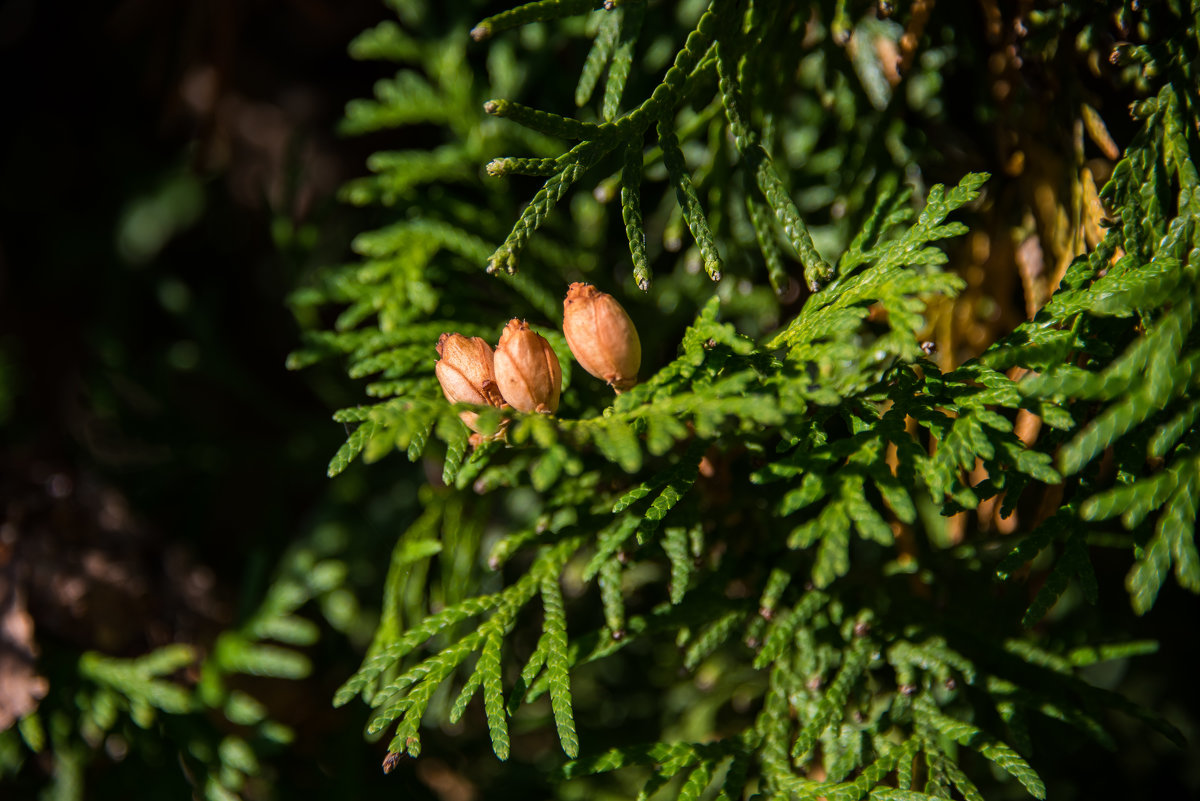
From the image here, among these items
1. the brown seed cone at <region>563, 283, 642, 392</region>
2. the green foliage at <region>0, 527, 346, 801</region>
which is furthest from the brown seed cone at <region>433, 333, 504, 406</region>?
the green foliage at <region>0, 527, 346, 801</region>

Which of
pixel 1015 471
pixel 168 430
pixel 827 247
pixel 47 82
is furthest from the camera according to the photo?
pixel 47 82

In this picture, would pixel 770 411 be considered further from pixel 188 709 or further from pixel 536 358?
pixel 188 709

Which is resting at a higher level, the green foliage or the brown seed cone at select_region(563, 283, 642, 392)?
the brown seed cone at select_region(563, 283, 642, 392)

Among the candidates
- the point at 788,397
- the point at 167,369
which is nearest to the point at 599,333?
the point at 788,397

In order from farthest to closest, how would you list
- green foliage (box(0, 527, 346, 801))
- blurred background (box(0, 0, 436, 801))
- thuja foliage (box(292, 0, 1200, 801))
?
blurred background (box(0, 0, 436, 801)), green foliage (box(0, 527, 346, 801)), thuja foliage (box(292, 0, 1200, 801))

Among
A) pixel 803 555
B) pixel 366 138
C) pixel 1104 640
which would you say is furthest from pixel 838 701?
pixel 366 138

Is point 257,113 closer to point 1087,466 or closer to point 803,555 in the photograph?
point 803,555

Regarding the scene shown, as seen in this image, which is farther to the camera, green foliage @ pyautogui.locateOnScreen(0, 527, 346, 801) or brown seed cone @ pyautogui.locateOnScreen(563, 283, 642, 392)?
green foliage @ pyautogui.locateOnScreen(0, 527, 346, 801)

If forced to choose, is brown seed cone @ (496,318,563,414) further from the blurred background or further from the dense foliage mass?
the blurred background
